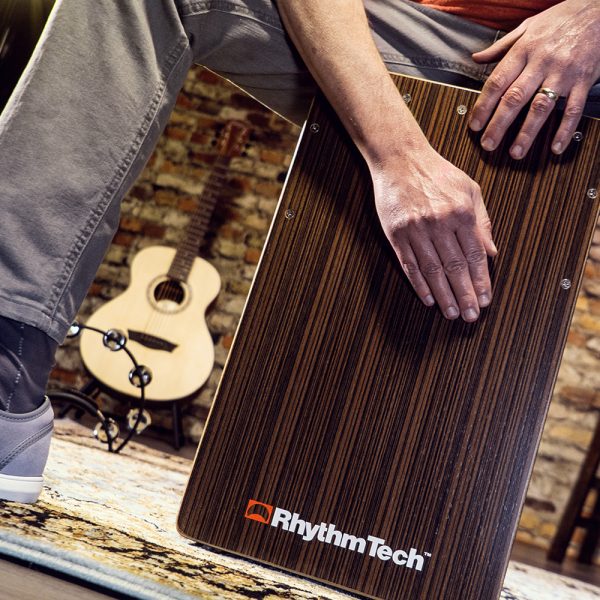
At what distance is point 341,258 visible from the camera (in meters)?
0.82

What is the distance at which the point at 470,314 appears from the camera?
78cm

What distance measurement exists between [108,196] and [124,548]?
356mm

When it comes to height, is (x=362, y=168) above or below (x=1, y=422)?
above

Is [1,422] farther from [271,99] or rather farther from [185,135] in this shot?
[185,135]

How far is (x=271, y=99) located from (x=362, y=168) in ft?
0.74

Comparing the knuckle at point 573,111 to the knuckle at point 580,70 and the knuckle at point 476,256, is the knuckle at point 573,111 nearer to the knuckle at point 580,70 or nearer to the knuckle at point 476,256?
the knuckle at point 580,70

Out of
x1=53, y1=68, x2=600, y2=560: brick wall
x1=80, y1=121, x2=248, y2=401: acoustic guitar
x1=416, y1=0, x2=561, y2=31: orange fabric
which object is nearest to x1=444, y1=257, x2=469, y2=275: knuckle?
x1=416, y1=0, x2=561, y2=31: orange fabric

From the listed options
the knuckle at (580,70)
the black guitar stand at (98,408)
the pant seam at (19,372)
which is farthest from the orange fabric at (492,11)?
the black guitar stand at (98,408)

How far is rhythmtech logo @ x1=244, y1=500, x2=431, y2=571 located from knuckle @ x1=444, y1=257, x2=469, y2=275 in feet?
1.00

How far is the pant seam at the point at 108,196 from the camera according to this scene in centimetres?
70

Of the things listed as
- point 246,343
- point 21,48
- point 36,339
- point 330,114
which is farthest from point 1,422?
point 21,48

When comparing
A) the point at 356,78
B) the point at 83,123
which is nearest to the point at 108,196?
the point at 83,123

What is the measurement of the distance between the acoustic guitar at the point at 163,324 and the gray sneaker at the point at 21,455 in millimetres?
1954

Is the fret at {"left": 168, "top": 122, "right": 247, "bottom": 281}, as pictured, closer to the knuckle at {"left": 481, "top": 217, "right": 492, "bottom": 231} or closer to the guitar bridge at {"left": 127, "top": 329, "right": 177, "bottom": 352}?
the guitar bridge at {"left": 127, "top": 329, "right": 177, "bottom": 352}
